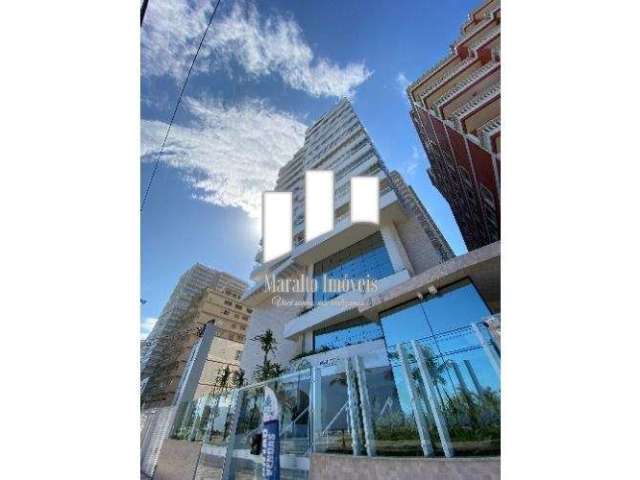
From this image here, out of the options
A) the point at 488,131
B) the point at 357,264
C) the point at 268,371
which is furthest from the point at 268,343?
the point at 488,131

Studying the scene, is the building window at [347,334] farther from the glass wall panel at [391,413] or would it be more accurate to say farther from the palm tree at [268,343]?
the glass wall panel at [391,413]

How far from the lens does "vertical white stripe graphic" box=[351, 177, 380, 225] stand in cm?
725

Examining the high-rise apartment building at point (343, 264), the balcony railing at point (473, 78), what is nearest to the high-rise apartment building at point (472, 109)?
the balcony railing at point (473, 78)

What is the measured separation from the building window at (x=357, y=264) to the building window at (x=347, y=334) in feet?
5.20

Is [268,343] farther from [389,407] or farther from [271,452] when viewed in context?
[389,407]

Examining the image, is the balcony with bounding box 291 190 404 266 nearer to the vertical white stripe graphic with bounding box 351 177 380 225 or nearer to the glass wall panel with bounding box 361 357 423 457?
the vertical white stripe graphic with bounding box 351 177 380 225

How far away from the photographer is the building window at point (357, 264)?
14125 mm

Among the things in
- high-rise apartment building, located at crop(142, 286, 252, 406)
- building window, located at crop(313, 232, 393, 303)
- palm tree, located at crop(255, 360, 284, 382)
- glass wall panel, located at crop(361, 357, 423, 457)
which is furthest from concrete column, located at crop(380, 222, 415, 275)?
high-rise apartment building, located at crop(142, 286, 252, 406)

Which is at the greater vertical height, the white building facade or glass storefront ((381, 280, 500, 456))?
the white building facade

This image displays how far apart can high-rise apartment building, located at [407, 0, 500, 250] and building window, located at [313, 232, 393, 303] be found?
17.3ft

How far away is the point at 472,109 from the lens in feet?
31.2
